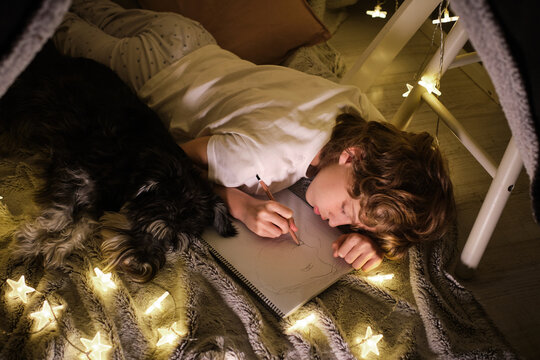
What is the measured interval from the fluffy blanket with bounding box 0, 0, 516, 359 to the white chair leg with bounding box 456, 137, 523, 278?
88mm

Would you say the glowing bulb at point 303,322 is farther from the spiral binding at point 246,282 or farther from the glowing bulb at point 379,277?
the glowing bulb at point 379,277

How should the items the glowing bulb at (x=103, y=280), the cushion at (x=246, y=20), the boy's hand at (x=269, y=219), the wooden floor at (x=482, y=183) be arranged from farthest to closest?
the cushion at (x=246, y=20) → the wooden floor at (x=482, y=183) → the boy's hand at (x=269, y=219) → the glowing bulb at (x=103, y=280)

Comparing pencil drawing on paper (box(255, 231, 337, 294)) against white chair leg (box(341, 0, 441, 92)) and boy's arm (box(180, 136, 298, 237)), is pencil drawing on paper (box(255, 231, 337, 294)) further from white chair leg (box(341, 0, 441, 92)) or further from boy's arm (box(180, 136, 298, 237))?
white chair leg (box(341, 0, 441, 92))

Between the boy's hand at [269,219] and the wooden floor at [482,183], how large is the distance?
0.63m

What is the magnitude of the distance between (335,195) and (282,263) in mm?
256

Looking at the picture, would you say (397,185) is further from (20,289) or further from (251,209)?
(20,289)

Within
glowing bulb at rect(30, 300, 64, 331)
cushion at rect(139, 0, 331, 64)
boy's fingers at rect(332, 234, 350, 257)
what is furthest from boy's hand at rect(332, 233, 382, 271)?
cushion at rect(139, 0, 331, 64)

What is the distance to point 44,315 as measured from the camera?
3.12 ft

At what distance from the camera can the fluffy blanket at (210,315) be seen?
37.7 inches

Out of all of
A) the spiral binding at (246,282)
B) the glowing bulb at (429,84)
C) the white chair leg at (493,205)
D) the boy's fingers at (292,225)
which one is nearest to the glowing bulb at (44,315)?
the spiral binding at (246,282)

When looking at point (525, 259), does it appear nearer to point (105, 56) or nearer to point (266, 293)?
point (266, 293)

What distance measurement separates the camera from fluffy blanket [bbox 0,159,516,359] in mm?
957

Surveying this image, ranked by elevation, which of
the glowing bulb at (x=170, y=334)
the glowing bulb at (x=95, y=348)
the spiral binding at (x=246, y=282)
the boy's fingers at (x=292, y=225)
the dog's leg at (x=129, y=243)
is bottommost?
the glowing bulb at (x=95, y=348)

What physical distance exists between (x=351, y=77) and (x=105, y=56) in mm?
893
